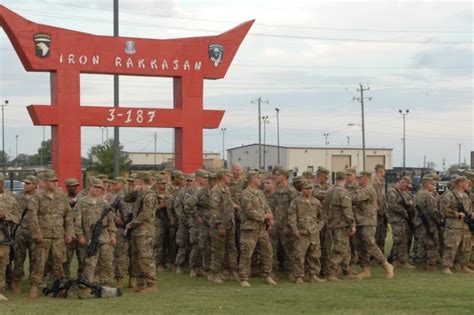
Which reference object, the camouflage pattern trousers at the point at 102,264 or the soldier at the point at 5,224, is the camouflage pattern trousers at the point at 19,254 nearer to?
the soldier at the point at 5,224

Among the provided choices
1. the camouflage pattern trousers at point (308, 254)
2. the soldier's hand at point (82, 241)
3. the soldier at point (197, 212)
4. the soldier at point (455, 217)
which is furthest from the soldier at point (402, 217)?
the soldier's hand at point (82, 241)

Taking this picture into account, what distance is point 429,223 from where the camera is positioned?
15016mm

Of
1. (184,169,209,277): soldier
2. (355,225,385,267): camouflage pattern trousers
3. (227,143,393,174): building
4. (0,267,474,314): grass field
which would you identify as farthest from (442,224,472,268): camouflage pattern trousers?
(227,143,393,174): building

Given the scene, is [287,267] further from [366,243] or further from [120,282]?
[120,282]

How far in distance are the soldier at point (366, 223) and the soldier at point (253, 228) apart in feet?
5.85

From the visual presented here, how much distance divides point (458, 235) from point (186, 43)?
10.5 meters

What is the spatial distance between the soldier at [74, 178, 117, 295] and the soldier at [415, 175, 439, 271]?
20.3 ft

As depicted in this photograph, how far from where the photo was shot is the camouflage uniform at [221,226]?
13148 millimetres

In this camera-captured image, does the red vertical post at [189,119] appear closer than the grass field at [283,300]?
No

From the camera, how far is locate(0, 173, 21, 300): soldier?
11.4 metres

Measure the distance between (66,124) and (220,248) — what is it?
8719mm

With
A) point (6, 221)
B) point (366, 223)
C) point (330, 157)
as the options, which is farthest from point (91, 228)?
point (330, 157)

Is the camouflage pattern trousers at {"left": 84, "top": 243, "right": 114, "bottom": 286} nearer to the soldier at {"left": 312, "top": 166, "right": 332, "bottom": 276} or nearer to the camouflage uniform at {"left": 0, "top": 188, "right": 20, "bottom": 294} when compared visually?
the camouflage uniform at {"left": 0, "top": 188, "right": 20, "bottom": 294}

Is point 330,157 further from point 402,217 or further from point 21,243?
point 21,243
